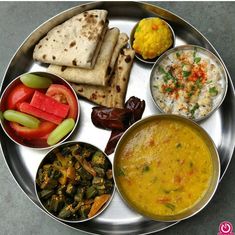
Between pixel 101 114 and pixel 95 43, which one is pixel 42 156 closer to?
pixel 101 114

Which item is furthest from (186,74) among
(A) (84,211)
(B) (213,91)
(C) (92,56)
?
(A) (84,211)

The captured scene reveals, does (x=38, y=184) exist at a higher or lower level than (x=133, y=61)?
lower

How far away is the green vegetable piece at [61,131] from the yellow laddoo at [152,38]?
75cm

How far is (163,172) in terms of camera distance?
3135 mm

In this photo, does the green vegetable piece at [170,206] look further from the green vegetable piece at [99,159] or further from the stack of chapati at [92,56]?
the stack of chapati at [92,56]

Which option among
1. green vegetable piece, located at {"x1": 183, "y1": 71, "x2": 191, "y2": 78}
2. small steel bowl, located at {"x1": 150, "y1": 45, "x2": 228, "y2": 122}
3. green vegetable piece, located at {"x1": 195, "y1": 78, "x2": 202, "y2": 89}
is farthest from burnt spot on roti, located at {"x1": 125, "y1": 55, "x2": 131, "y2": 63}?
green vegetable piece, located at {"x1": 195, "y1": 78, "x2": 202, "y2": 89}

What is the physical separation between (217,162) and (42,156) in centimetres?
129

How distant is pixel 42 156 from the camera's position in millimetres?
3441

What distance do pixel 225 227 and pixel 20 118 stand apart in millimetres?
1734

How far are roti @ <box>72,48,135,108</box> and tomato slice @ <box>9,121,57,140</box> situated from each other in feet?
1.11

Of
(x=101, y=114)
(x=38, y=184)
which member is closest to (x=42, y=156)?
(x=38, y=184)

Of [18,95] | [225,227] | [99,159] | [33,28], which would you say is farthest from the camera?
[33,28]

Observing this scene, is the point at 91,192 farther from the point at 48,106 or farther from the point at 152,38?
the point at 152,38

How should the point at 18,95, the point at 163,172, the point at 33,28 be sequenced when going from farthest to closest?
the point at 33,28, the point at 18,95, the point at 163,172
